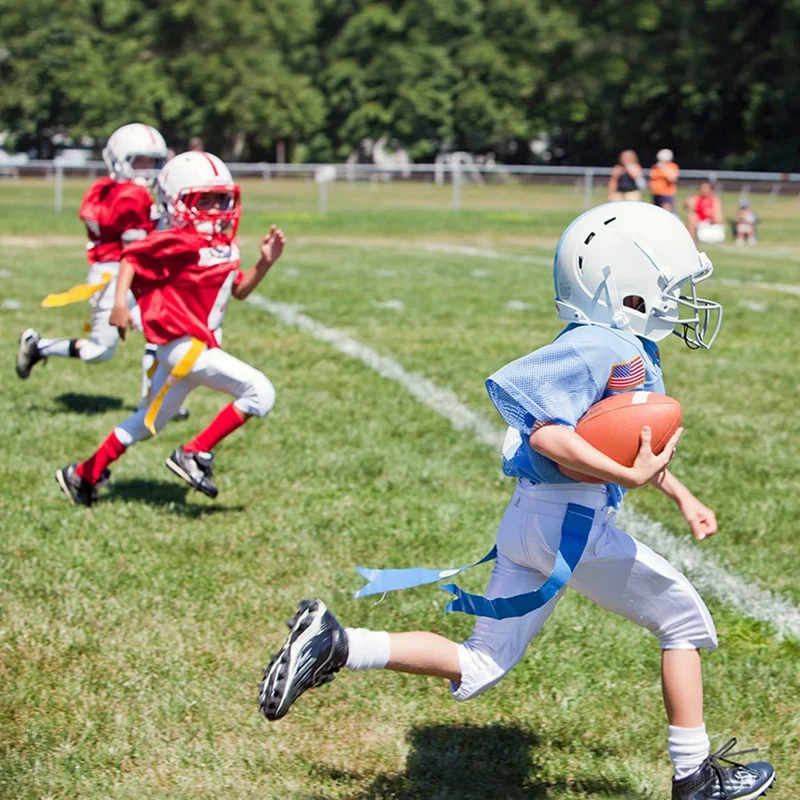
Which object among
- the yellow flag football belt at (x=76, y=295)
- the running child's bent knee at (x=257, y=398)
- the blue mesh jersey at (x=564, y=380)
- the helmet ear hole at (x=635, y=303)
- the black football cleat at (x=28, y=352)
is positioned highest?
the helmet ear hole at (x=635, y=303)

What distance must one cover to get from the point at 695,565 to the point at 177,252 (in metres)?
2.49

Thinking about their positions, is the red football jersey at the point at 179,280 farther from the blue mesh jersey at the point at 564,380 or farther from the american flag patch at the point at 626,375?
the american flag patch at the point at 626,375

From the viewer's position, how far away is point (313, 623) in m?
3.06

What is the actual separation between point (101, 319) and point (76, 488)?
2442 mm

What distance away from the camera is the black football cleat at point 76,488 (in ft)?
18.2

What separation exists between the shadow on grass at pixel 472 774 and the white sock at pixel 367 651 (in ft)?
1.20

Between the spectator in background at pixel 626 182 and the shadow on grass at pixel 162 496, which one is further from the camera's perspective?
the spectator in background at pixel 626 182

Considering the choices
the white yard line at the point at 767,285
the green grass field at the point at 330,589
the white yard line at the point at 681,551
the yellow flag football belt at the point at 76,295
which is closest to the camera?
the green grass field at the point at 330,589

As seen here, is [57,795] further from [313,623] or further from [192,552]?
[192,552]

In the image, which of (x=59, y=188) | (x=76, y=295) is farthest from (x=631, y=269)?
(x=59, y=188)

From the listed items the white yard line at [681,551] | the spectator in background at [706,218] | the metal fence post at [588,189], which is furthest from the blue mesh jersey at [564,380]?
the metal fence post at [588,189]

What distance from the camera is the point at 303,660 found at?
3.00 metres

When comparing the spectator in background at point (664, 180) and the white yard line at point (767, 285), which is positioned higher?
the spectator in background at point (664, 180)

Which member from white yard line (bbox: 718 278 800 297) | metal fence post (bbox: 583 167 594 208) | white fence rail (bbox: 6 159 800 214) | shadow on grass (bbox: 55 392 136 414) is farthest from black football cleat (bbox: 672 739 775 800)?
metal fence post (bbox: 583 167 594 208)
